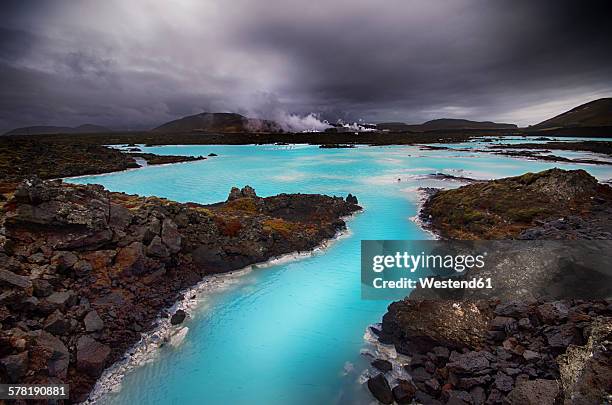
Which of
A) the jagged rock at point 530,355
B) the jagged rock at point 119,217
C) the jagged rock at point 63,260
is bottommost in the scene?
the jagged rock at point 530,355

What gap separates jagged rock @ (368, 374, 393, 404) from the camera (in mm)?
9086

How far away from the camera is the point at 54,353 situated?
9586 mm

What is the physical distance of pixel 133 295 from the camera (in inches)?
541

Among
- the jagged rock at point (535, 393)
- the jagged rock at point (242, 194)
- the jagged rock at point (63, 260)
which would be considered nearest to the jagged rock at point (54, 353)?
the jagged rock at point (63, 260)

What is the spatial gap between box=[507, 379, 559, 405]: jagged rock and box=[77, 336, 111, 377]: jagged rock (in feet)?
37.5

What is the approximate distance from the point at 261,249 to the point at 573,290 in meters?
14.2

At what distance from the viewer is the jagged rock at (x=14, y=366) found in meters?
8.44

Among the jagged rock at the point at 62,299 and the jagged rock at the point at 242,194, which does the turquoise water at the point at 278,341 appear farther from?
the jagged rock at the point at 242,194

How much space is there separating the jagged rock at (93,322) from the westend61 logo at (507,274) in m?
10.7

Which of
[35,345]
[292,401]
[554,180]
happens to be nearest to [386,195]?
[554,180]

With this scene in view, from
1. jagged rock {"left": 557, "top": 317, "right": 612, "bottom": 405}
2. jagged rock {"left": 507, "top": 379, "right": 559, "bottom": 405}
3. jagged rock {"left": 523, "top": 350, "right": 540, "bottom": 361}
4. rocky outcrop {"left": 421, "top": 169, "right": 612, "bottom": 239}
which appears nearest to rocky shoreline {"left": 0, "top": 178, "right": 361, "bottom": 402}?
jagged rock {"left": 507, "top": 379, "right": 559, "bottom": 405}

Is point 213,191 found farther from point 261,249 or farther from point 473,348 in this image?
point 473,348

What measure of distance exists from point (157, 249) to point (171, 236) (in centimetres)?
125

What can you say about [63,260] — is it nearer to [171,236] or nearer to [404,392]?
[171,236]
